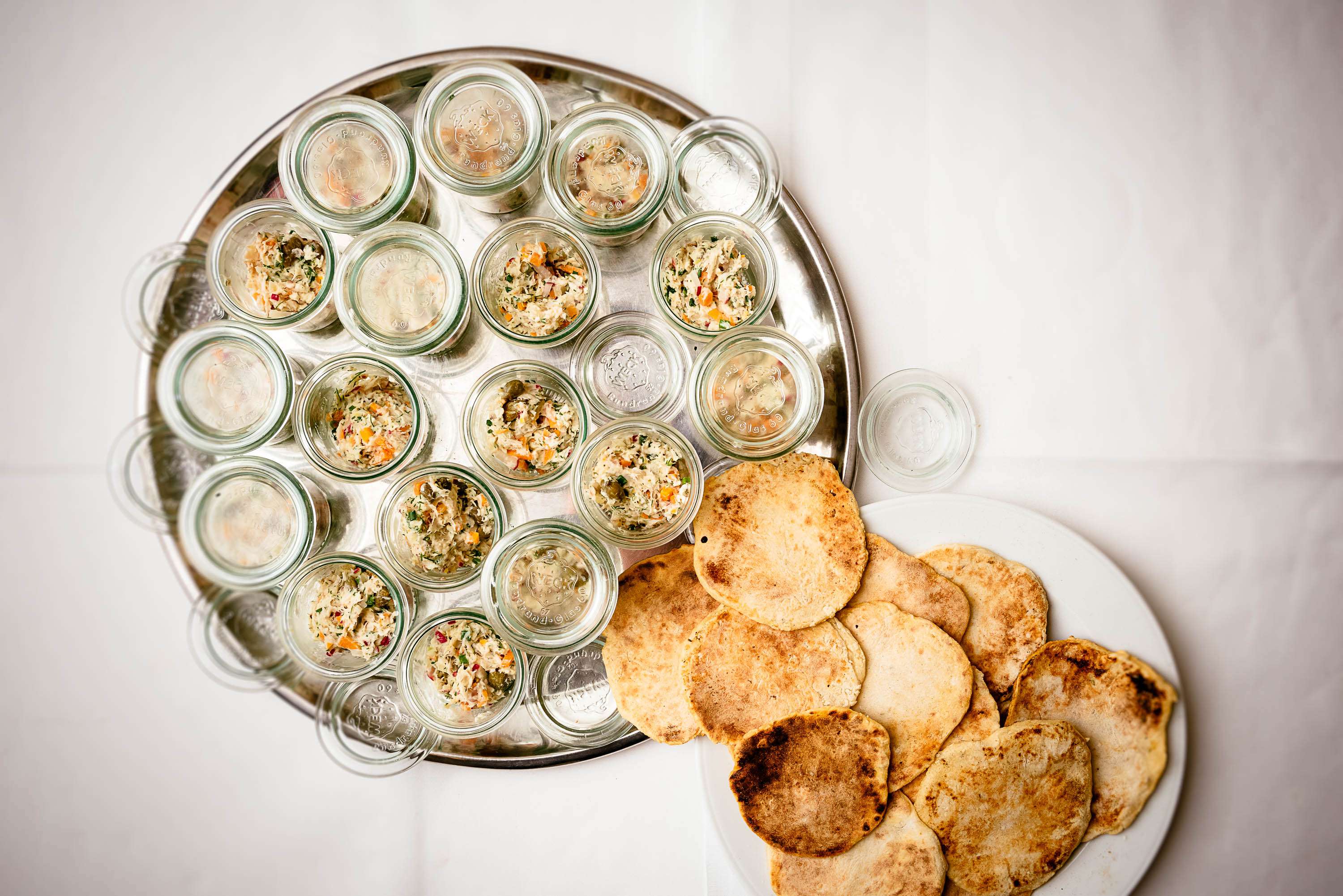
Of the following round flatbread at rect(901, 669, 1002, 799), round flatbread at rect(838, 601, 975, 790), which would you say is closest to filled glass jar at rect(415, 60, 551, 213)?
round flatbread at rect(838, 601, 975, 790)

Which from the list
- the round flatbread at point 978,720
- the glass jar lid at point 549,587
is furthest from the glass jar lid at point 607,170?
the round flatbread at point 978,720

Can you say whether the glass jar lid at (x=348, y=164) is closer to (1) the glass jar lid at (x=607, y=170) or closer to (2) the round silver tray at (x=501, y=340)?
(2) the round silver tray at (x=501, y=340)

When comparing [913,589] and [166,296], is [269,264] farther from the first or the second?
[913,589]

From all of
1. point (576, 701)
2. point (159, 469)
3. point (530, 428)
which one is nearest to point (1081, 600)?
point (576, 701)

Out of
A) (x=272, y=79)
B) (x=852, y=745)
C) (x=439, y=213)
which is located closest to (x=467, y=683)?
(x=852, y=745)

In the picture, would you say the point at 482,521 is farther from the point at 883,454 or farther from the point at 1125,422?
the point at 1125,422

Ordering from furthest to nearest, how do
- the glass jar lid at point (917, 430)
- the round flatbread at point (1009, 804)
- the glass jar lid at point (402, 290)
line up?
the glass jar lid at point (917, 430), the round flatbread at point (1009, 804), the glass jar lid at point (402, 290)

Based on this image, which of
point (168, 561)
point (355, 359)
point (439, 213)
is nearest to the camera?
point (355, 359)

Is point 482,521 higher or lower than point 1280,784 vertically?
higher
